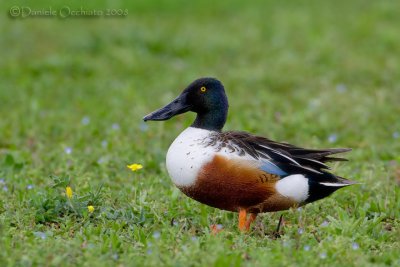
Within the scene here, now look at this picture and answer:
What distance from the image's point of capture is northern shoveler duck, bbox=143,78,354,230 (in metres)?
4.60

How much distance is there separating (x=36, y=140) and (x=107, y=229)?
2.97 m

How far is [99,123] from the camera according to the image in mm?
7793

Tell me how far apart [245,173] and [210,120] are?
0.61m

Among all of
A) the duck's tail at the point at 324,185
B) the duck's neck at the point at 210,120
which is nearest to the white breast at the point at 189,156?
the duck's neck at the point at 210,120

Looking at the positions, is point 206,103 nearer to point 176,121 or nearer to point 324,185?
point 324,185

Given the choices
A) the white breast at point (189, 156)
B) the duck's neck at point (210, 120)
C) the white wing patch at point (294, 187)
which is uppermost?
the duck's neck at point (210, 120)

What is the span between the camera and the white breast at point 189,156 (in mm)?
4623

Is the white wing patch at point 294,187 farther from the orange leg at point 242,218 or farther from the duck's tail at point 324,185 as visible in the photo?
the orange leg at point 242,218

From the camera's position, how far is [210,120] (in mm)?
5098

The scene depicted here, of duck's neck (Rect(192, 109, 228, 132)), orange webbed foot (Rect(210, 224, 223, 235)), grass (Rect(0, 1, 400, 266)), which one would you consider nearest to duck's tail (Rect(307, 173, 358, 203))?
grass (Rect(0, 1, 400, 266))

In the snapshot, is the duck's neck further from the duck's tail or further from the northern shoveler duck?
the duck's tail

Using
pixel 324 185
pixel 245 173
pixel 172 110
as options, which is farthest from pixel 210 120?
pixel 324 185

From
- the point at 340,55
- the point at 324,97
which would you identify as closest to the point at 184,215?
the point at 324,97

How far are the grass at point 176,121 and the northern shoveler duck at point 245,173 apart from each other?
0.63 feet
